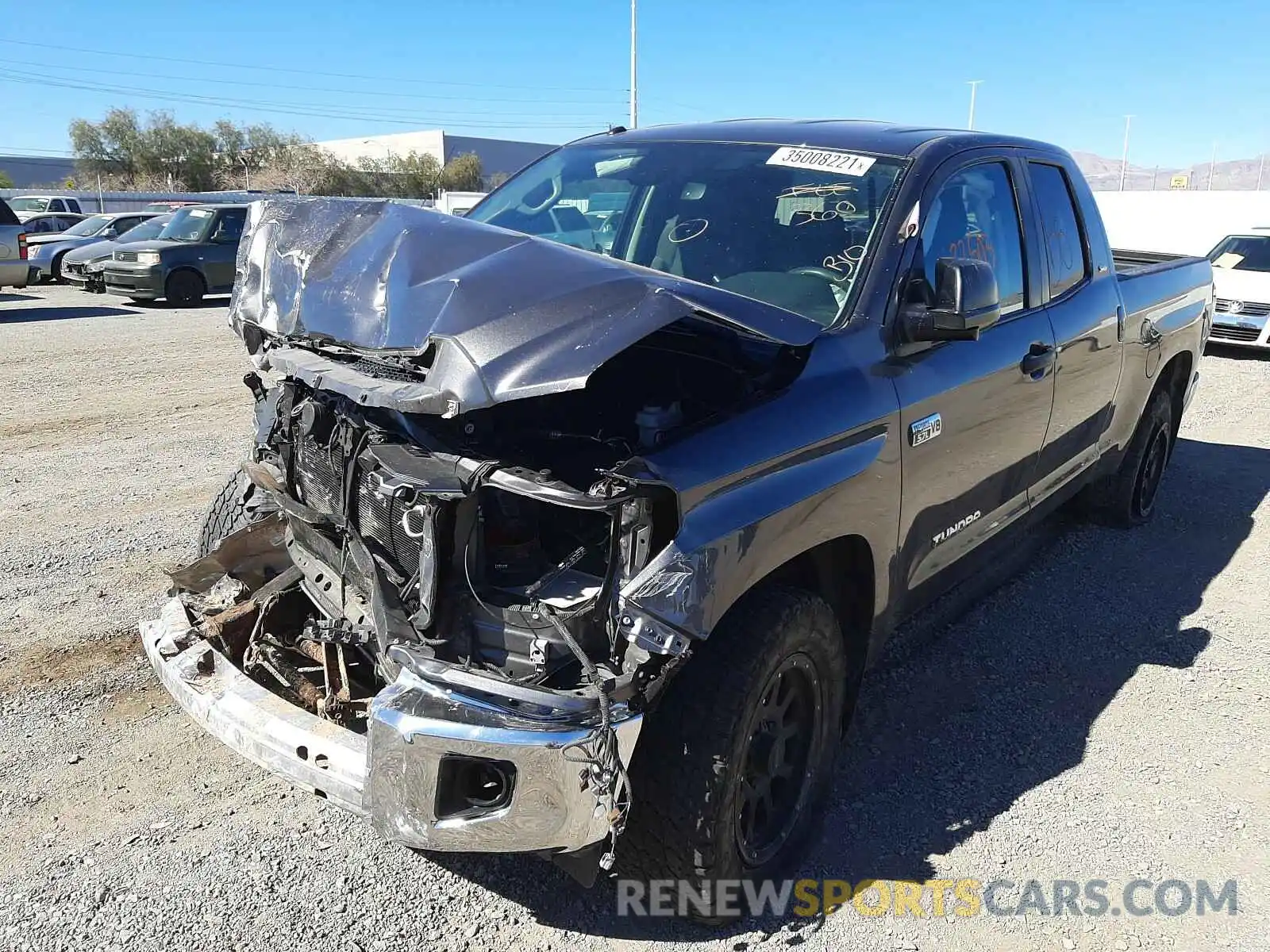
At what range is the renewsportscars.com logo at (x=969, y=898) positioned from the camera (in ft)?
9.03

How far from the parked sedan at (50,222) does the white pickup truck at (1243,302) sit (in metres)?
23.0

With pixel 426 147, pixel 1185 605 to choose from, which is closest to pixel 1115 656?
pixel 1185 605

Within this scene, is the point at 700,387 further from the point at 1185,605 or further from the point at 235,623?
the point at 1185,605

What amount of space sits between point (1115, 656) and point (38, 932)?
13.4 feet

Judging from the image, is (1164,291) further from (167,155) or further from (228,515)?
(167,155)

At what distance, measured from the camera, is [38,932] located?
254 cm

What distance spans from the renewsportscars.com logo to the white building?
6615cm

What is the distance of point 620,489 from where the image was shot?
7.31 feet

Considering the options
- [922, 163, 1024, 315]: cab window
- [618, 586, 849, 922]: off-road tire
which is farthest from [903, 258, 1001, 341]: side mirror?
[618, 586, 849, 922]: off-road tire

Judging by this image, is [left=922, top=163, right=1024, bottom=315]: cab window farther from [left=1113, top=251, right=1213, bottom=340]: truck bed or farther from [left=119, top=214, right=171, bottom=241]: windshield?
[left=119, top=214, right=171, bottom=241]: windshield

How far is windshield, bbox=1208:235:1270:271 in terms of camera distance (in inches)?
521

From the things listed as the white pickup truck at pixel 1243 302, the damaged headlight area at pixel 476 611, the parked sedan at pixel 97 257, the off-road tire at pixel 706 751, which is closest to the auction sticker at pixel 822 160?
the damaged headlight area at pixel 476 611

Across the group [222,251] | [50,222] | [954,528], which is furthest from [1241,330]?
[50,222]

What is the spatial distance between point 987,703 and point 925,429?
140 centimetres
